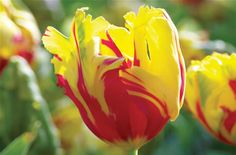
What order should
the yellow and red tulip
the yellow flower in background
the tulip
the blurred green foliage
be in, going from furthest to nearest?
the yellow and red tulip → the blurred green foliage → the yellow flower in background → the tulip

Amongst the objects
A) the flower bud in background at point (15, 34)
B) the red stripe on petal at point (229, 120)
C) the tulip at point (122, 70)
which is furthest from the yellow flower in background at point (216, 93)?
the flower bud in background at point (15, 34)

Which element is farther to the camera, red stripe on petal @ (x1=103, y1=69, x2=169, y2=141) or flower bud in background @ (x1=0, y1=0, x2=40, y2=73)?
flower bud in background @ (x1=0, y1=0, x2=40, y2=73)

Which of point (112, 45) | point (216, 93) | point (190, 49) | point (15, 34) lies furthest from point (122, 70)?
point (190, 49)

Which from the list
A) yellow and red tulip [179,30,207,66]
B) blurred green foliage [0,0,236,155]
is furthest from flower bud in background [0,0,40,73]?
yellow and red tulip [179,30,207,66]

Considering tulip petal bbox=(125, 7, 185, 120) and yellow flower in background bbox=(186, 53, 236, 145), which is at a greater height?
tulip petal bbox=(125, 7, 185, 120)

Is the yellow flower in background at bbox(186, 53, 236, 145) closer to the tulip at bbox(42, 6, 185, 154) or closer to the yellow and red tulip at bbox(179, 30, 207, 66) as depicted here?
the tulip at bbox(42, 6, 185, 154)

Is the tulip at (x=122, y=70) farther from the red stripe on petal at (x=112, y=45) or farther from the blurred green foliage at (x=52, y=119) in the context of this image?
the blurred green foliage at (x=52, y=119)

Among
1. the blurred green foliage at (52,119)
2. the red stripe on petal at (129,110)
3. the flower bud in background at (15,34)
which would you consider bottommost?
the blurred green foliage at (52,119)

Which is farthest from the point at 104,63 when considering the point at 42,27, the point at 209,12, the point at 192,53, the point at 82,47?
the point at 209,12

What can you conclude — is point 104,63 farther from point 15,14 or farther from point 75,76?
point 15,14
